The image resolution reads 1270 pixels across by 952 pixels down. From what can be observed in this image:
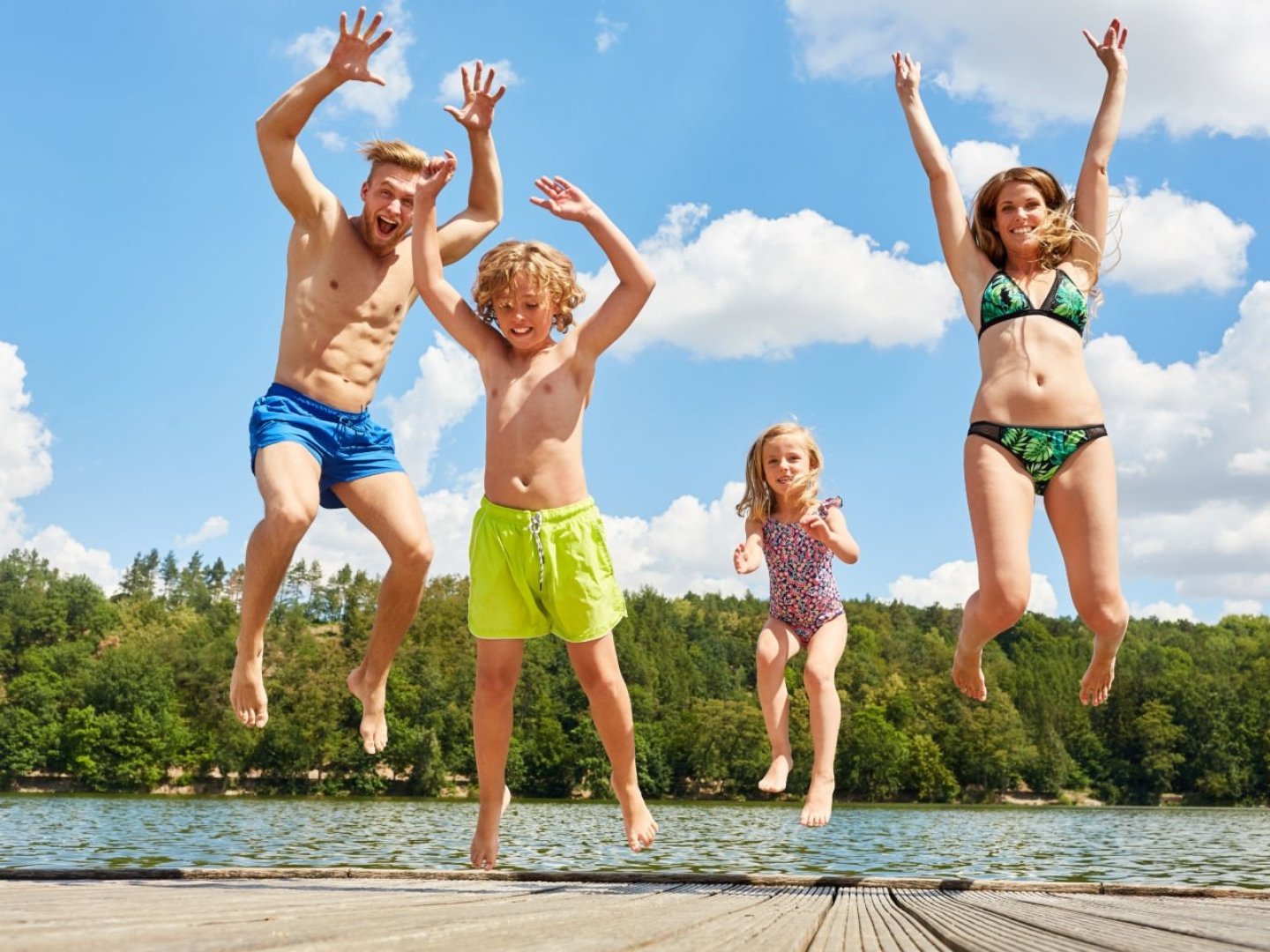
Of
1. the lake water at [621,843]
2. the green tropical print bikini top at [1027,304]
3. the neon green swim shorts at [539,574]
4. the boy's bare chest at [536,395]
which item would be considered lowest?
the lake water at [621,843]

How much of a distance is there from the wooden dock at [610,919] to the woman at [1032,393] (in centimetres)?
140

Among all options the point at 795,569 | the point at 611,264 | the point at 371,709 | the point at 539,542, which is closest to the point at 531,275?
Answer: the point at 611,264

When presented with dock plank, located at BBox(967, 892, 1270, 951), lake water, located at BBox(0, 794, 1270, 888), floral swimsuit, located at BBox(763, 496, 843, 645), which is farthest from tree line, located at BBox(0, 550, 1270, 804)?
dock plank, located at BBox(967, 892, 1270, 951)

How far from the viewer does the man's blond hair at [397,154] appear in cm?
703

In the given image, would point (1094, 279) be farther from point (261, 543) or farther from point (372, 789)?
point (372, 789)

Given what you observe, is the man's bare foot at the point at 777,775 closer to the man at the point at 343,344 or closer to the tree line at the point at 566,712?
the man at the point at 343,344

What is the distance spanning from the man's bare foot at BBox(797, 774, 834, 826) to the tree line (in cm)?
4814

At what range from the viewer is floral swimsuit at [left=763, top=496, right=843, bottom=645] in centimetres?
758

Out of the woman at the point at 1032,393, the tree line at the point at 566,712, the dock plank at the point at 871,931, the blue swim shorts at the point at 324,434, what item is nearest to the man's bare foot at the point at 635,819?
the dock plank at the point at 871,931

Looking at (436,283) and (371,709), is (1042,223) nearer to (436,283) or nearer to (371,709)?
(436,283)

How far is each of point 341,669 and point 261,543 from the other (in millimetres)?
72029

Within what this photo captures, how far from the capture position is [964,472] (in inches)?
231

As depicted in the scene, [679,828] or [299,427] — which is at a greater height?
[299,427]

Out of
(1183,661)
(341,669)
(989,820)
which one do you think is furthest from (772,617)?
(1183,661)
